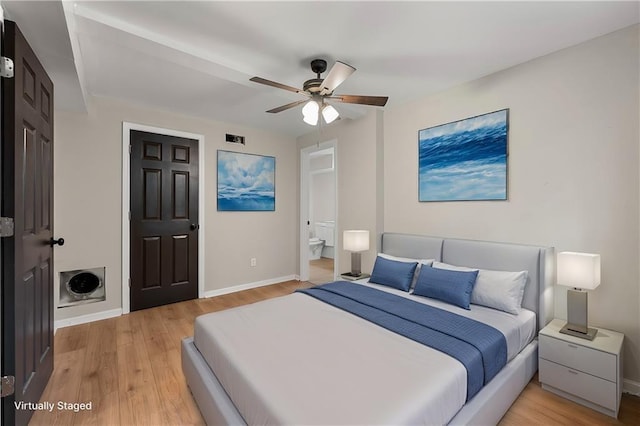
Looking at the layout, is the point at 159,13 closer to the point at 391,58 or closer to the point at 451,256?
the point at 391,58

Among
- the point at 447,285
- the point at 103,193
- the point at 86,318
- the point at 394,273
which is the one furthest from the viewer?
the point at 103,193

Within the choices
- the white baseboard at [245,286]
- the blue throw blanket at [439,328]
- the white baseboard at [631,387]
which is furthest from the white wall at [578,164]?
the white baseboard at [245,286]

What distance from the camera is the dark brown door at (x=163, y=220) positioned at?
140 inches

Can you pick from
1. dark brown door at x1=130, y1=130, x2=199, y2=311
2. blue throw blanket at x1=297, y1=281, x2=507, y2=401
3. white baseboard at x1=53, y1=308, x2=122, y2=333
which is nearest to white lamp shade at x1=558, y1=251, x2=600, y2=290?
blue throw blanket at x1=297, y1=281, x2=507, y2=401

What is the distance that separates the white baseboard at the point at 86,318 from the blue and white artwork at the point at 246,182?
5.70ft

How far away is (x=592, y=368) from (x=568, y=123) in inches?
69.5

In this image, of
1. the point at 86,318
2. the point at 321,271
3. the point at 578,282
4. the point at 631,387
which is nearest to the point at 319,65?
the point at 578,282

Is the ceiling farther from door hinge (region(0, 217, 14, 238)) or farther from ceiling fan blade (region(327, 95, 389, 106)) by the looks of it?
door hinge (region(0, 217, 14, 238))

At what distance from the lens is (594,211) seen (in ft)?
7.14

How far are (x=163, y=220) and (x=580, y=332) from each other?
4214 mm

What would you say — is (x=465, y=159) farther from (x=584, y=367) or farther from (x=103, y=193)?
(x=103, y=193)

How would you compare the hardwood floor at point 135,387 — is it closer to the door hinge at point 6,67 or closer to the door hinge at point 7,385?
the door hinge at point 7,385

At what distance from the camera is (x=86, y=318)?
3.22 meters

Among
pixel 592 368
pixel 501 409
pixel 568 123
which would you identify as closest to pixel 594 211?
pixel 568 123
